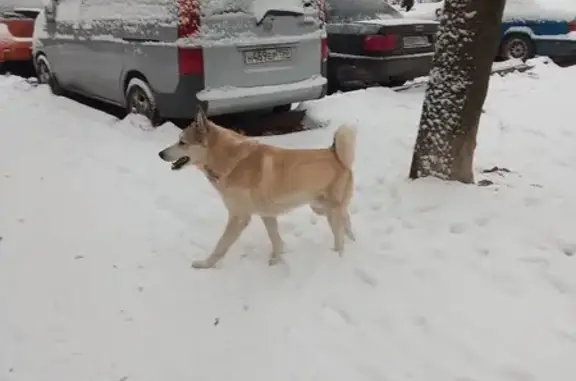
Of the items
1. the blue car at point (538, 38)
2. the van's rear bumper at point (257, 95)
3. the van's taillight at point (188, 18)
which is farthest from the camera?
the blue car at point (538, 38)

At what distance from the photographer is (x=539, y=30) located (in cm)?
1243

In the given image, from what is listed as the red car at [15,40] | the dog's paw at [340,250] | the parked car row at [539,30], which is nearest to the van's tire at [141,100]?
the dog's paw at [340,250]

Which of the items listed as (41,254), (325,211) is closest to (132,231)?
(41,254)

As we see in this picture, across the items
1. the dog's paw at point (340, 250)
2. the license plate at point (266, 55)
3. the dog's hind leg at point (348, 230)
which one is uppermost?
the license plate at point (266, 55)

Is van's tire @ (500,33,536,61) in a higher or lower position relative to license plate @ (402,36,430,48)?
lower

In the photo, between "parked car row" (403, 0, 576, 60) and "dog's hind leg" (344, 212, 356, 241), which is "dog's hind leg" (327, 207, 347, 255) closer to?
"dog's hind leg" (344, 212, 356, 241)

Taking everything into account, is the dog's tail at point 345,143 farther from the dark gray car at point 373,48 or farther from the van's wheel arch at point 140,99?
the dark gray car at point 373,48

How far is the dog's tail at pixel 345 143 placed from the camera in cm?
389

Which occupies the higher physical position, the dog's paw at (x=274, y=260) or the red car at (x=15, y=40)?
the red car at (x=15, y=40)

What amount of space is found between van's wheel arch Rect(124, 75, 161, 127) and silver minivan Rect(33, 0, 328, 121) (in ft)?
0.04

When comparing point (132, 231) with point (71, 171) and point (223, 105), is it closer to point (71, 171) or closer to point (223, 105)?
point (71, 171)

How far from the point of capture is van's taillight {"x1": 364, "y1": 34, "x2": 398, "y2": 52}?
838cm

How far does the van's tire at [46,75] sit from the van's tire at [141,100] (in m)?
2.21

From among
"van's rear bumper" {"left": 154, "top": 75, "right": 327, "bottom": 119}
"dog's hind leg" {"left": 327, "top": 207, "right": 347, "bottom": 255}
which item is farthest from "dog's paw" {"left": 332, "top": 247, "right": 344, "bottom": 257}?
"van's rear bumper" {"left": 154, "top": 75, "right": 327, "bottom": 119}
